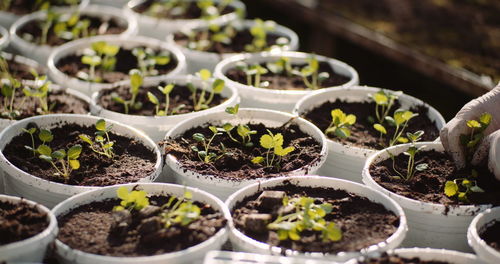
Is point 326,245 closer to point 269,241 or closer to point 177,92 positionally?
point 269,241

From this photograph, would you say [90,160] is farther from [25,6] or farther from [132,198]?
[25,6]

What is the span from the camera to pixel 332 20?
3.78 m

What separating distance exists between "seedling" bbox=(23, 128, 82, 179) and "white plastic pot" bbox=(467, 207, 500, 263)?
3.94 feet

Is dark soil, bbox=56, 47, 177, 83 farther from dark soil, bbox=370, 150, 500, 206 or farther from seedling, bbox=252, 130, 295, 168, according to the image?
dark soil, bbox=370, 150, 500, 206

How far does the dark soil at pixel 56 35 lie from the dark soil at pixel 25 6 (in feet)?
0.92

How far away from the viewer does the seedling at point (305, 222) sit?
5.42 ft

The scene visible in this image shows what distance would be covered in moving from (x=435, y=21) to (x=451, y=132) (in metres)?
2.39

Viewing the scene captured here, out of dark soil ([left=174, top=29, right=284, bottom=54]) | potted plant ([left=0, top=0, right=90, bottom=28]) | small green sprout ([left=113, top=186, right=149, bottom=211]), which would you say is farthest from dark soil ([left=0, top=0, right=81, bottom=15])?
small green sprout ([left=113, top=186, right=149, bottom=211])

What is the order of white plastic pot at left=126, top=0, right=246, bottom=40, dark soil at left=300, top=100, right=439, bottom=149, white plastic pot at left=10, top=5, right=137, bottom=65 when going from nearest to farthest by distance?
dark soil at left=300, top=100, right=439, bottom=149 → white plastic pot at left=10, top=5, right=137, bottom=65 → white plastic pot at left=126, top=0, right=246, bottom=40

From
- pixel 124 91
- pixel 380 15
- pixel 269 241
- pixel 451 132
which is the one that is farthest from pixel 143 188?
pixel 380 15

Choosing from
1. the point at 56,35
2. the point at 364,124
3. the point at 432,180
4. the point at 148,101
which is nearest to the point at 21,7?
the point at 56,35

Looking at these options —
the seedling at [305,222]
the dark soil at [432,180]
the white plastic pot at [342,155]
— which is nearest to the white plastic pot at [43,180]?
the seedling at [305,222]

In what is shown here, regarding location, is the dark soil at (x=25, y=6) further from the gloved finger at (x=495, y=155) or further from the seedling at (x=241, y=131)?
the gloved finger at (x=495, y=155)

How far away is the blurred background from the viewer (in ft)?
10.5
